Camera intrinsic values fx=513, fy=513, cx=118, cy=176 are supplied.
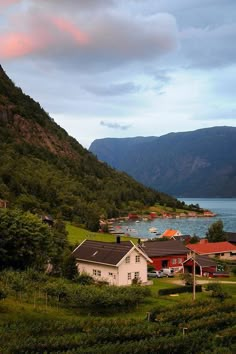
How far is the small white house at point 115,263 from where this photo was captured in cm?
5141

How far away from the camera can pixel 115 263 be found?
51.1 m

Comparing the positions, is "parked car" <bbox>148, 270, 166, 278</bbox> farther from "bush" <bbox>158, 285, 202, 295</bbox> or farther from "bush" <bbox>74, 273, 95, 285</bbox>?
"bush" <bbox>74, 273, 95, 285</bbox>

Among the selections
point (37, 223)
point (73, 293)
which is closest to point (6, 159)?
point (37, 223)

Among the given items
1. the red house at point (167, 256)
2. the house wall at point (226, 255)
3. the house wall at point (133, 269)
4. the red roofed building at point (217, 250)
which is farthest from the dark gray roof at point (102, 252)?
the house wall at point (226, 255)

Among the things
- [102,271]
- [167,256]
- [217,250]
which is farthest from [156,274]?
[217,250]

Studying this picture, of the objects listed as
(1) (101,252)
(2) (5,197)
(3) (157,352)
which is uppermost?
(2) (5,197)

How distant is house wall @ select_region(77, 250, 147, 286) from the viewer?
5128cm

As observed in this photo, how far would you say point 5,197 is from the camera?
362ft

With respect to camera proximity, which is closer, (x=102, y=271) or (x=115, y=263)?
(x=115, y=263)

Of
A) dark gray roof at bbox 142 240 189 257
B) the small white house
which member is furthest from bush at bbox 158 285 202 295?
dark gray roof at bbox 142 240 189 257

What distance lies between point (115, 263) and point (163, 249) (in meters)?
21.8

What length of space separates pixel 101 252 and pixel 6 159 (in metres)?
116

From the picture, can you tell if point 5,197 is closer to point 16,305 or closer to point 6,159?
point 6,159

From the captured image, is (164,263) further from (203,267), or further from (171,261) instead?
(203,267)
